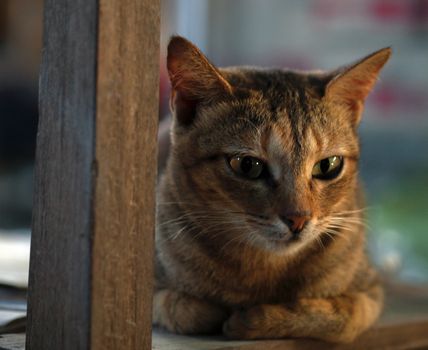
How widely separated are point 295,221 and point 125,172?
463mm

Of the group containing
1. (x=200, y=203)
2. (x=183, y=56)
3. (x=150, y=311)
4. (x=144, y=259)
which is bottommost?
(x=150, y=311)

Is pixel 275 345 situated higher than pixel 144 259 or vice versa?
pixel 144 259

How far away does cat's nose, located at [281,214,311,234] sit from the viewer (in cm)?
161

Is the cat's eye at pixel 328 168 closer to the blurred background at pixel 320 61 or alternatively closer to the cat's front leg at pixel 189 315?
the cat's front leg at pixel 189 315

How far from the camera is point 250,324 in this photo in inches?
67.8

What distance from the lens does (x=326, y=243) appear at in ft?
6.24

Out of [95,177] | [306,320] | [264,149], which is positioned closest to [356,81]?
[264,149]

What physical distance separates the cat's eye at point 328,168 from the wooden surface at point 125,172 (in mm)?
538

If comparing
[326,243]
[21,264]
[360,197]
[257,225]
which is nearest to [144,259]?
[257,225]

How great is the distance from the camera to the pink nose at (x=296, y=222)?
1.61 meters

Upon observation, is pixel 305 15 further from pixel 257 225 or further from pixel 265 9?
pixel 257 225

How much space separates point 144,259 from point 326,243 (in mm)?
672

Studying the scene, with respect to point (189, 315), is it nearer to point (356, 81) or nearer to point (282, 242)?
point (282, 242)

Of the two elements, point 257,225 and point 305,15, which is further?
point 305,15
